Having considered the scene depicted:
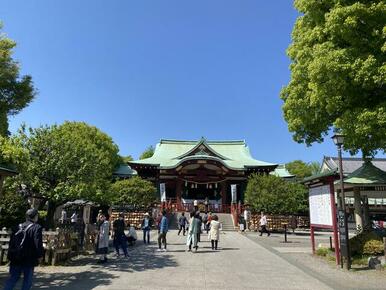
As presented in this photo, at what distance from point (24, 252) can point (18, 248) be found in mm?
125

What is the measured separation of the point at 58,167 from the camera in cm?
1178

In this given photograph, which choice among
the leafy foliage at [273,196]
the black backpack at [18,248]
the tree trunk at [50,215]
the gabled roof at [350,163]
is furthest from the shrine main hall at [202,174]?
the black backpack at [18,248]

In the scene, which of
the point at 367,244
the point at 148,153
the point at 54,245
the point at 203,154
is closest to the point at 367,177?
the point at 367,244

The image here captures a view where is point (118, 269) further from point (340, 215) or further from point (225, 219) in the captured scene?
point (225, 219)

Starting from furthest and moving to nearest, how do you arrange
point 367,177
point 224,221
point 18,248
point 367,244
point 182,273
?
point 224,221 → point 367,177 → point 367,244 → point 182,273 → point 18,248

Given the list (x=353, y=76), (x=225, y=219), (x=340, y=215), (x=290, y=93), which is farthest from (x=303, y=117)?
(x=225, y=219)

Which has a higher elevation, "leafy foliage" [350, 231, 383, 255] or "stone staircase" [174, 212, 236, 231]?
"stone staircase" [174, 212, 236, 231]

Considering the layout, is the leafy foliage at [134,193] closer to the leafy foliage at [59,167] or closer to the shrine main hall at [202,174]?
the shrine main hall at [202,174]

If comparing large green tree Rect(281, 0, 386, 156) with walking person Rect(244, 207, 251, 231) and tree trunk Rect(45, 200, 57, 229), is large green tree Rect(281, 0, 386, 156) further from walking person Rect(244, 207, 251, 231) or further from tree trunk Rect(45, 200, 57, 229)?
walking person Rect(244, 207, 251, 231)

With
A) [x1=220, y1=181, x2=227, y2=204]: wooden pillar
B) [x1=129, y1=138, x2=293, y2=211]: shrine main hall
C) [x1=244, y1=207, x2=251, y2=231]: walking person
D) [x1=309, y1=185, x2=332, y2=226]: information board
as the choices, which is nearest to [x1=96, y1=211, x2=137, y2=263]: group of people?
[x1=309, y1=185, x2=332, y2=226]: information board

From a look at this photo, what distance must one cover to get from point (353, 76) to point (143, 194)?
1868cm

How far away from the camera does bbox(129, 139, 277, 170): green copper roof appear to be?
112 ft

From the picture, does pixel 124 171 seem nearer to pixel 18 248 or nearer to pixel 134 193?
pixel 134 193

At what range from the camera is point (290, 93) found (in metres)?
15.1
